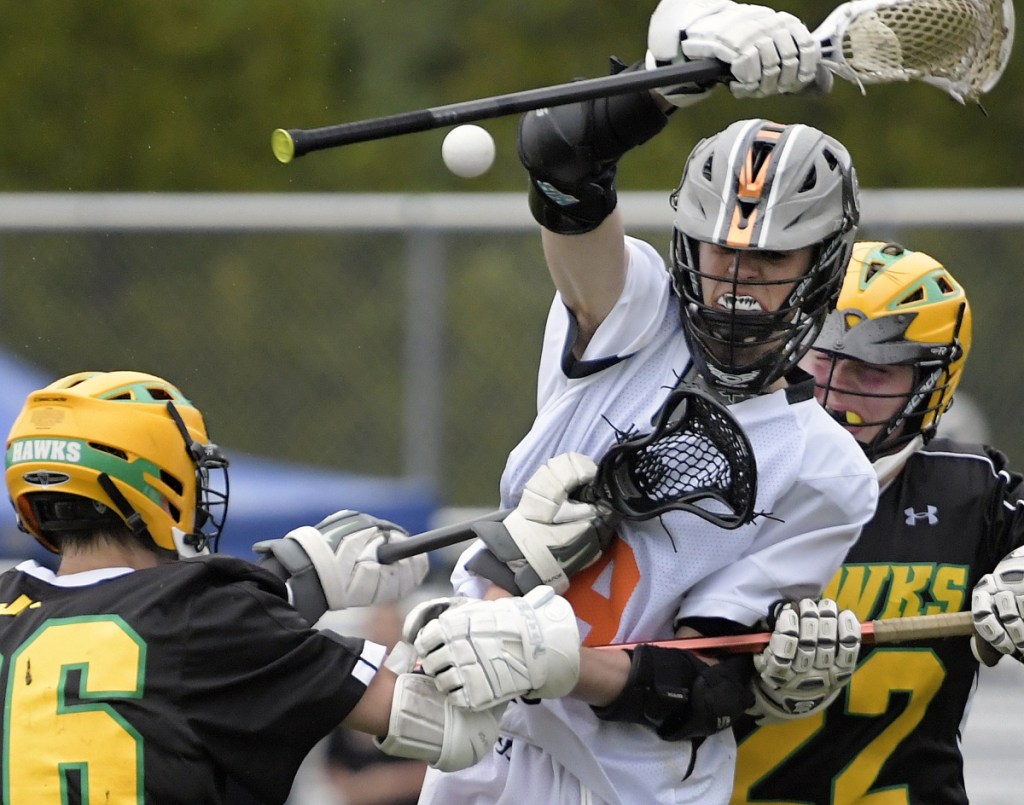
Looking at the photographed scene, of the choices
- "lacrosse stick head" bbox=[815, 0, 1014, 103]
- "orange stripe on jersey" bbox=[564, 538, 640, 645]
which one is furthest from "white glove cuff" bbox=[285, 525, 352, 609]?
"lacrosse stick head" bbox=[815, 0, 1014, 103]

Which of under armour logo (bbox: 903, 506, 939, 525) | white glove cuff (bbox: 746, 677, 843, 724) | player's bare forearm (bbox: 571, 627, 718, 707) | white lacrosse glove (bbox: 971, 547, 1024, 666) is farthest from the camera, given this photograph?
under armour logo (bbox: 903, 506, 939, 525)

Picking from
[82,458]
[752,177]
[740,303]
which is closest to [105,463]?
[82,458]

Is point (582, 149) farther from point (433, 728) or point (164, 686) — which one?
point (164, 686)

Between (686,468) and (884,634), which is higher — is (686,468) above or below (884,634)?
above

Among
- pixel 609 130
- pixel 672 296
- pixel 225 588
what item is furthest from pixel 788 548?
pixel 225 588

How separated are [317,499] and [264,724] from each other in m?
3.23

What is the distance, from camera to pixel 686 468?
10.8 feet

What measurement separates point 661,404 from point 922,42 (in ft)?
2.94

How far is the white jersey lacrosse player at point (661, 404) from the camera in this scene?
322 cm

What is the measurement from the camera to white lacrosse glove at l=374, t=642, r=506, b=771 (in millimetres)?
3135

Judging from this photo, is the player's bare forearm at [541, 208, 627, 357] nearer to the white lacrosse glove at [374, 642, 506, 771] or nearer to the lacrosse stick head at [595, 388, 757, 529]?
the lacrosse stick head at [595, 388, 757, 529]

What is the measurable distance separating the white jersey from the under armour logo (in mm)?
577

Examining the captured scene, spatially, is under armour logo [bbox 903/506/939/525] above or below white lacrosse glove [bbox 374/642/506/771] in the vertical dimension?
above

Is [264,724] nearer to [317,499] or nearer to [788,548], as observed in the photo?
[788,548]
